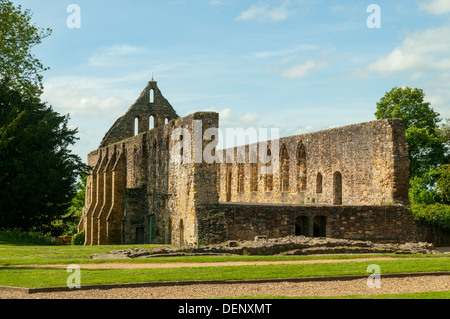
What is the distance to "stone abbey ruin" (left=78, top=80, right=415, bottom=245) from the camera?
1026 inches

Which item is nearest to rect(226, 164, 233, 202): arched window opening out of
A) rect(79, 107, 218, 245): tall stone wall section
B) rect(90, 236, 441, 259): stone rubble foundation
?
rect(79, 107, 218, 245): tall stone wall section

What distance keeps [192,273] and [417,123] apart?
31697 mm

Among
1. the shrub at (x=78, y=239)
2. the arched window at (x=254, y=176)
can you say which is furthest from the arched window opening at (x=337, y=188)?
the shrub at (x=78, y=239)

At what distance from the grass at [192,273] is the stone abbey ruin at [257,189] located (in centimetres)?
972

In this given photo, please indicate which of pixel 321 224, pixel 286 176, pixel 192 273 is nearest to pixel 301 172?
pixel 286 176

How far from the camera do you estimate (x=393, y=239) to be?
90.4 ft

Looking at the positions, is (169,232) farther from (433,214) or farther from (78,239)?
(78,239)

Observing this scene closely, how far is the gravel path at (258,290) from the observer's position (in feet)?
38.8

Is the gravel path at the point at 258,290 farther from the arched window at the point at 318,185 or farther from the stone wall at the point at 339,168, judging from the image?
the arched window at the point at 318,185

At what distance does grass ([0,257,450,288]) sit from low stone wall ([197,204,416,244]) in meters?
9.06

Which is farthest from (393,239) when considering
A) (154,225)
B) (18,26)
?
(18,26)

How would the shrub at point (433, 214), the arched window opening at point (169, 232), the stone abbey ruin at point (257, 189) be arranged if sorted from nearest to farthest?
the stone abbey ruin at point (257, 189) < the shrub at point (433, 214) < the arched window opening at point (169, 232)

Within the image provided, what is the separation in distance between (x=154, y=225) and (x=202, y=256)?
45.9 feet

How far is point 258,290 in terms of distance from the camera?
12.5 meters
